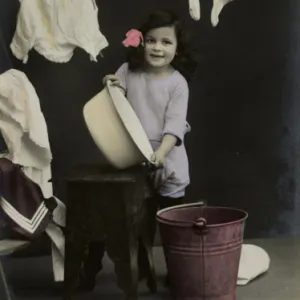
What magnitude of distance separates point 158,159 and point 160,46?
0.42 metres

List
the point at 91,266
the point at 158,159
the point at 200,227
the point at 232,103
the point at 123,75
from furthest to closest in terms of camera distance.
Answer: the point at 232,103 → the point at 123,75 → the point at 91,266 → the point at 158,159 → the point at 200,227

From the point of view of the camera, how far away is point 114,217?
2.04 meters

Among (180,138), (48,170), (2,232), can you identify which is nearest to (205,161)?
(180,138)

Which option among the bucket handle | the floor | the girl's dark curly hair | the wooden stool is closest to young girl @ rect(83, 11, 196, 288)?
the girl's dark curly hair

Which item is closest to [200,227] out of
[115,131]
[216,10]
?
[115,131]

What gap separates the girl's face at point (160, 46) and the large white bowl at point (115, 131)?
25 centimetres

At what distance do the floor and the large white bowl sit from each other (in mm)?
462

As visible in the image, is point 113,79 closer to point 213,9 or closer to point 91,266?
point 213,9

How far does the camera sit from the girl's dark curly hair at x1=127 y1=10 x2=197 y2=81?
2357 millimetres

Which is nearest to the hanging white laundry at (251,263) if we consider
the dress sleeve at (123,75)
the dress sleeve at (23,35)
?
the dress sleeve at (123,75)

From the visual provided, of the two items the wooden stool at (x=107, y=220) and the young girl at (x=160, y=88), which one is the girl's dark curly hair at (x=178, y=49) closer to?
the young girl at (x=160, y=88)

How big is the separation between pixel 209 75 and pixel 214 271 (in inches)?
38.3

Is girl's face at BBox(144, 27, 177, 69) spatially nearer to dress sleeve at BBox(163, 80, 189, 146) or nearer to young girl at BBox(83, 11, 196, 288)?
young girl at BBox(83, 11, 196, 288)

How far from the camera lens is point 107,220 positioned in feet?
6.71
